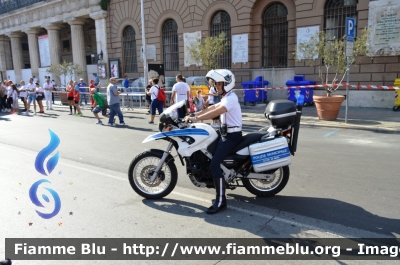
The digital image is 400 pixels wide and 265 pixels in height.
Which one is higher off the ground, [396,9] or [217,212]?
[396,9]

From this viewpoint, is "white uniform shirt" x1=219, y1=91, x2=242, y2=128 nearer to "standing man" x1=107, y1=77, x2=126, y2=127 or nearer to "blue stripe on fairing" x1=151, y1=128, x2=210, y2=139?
"blue stripe on fairing" x1=151, y1=128, x2=210, y2=139

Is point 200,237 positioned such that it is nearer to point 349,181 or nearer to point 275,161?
point 275,161

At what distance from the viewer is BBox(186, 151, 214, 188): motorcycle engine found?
474 cm

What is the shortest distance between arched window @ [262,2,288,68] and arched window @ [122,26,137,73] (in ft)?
35.1

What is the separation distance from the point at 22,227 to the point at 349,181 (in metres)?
4.85

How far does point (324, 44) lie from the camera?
13.3 meters

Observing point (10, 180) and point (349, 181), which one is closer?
point (349, 181)

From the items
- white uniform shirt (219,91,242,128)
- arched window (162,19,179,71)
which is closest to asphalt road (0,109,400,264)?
white uniform shirt (219,91,242,128)

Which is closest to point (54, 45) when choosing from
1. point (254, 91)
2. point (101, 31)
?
point (101, 31)

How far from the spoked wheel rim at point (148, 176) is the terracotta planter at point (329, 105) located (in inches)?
340

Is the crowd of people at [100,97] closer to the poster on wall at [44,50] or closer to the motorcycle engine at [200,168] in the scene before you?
the motorcycle engine at [200,168]

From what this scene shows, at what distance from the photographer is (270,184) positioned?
5.14 metres

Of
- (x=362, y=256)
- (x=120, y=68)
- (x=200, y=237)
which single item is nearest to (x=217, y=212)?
(x=200, y=237)

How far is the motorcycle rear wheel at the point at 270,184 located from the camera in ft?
16.6
